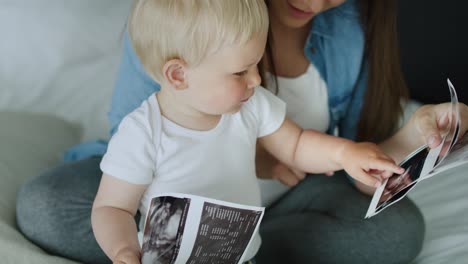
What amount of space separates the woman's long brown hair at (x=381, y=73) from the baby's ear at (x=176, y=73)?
382 millimetres

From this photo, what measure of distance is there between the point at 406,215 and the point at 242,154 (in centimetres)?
41

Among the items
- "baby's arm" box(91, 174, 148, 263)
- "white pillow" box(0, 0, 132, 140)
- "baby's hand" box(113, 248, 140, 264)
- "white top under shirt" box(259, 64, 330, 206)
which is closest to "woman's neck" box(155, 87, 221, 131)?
"baby's arm" box(91, 174, 148, 263)

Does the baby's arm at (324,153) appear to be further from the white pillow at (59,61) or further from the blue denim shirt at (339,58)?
the white pillow at (59,61)

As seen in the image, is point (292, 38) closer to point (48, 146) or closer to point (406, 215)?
point (406, 215)

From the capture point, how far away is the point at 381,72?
1.41 m

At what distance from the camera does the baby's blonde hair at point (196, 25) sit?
0.94 meters

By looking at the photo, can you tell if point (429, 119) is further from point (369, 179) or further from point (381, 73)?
point (381, 73)

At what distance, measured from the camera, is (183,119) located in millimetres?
1064

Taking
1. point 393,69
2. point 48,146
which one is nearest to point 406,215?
point 393,69

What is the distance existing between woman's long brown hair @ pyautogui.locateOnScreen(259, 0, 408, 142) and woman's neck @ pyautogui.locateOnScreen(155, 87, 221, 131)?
32 cm

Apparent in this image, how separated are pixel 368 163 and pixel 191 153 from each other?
292 millimetres

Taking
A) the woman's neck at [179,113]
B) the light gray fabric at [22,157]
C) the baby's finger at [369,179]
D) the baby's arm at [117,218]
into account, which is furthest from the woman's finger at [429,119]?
the light gray fabric at [22,157]

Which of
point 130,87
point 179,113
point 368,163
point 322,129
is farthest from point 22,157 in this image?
point 368,163

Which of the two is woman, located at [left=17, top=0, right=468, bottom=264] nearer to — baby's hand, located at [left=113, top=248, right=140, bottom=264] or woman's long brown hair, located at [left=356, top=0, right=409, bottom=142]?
woman's long brown hair, located at [left=356, top=0, right=409, bottom=142]
